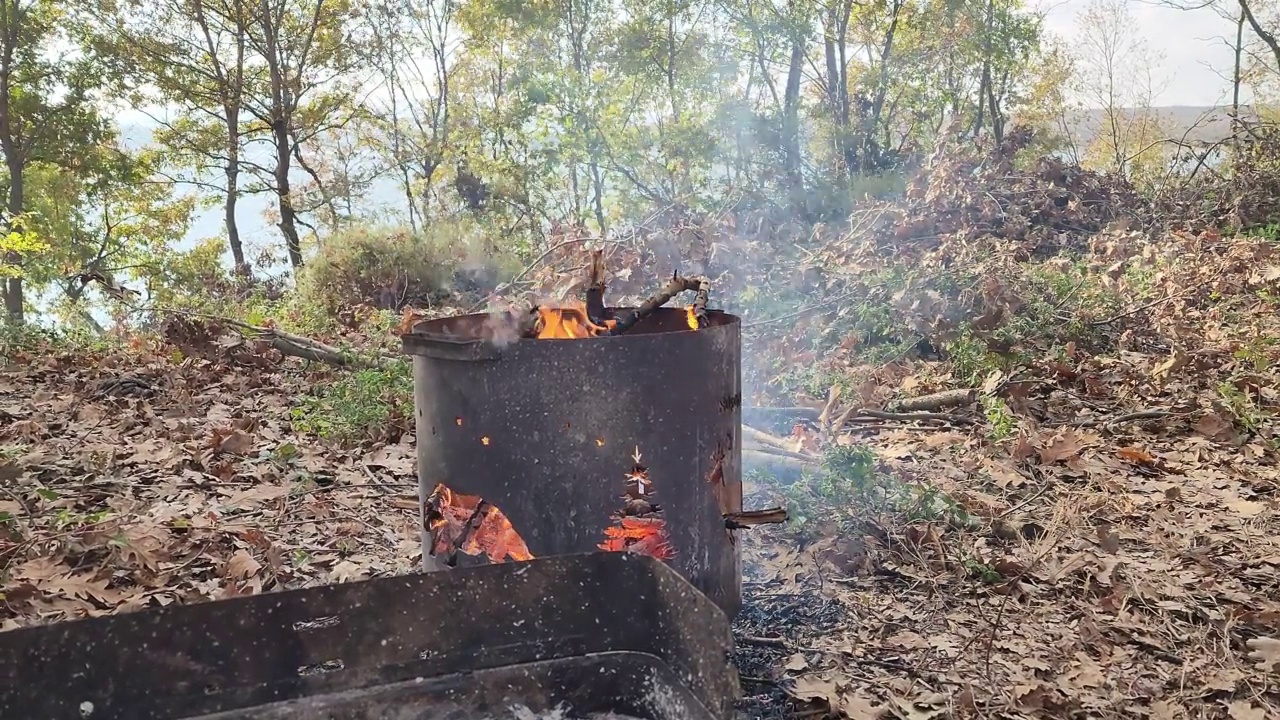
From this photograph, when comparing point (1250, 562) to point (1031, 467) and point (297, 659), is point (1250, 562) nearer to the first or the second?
point (1031, 467)

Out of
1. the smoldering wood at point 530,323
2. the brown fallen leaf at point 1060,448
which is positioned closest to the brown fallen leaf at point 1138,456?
the brown fallen leaf at point 1060,448

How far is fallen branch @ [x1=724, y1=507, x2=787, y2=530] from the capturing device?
2.45 metres

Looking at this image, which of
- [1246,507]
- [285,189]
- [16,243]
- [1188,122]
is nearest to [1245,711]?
[1246,507]

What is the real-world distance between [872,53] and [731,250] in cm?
868

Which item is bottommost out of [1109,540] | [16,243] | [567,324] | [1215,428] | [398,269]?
[1109,540]

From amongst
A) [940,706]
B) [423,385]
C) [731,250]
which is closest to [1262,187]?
[731,250]

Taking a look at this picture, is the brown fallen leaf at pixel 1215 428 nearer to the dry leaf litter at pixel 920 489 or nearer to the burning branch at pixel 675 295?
the dry leaf litter at pixel 920 489

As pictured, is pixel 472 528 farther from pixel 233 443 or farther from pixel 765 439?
pixel 233 443

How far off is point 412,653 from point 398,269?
33.3 ft

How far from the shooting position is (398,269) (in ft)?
36.6

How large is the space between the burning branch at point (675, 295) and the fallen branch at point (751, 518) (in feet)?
1.95

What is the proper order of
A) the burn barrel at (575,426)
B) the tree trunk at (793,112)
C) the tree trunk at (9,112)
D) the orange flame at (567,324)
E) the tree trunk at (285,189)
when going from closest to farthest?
1. the burn barrel at (575,426)
2. the orange flame at (567,324)
3. the tree trunk at (793,112)
4. the tree trunk at (9,112)
5. the tree trunk at (285,189)

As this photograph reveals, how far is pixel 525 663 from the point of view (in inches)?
62.5

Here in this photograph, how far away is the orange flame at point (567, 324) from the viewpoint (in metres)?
2.56
